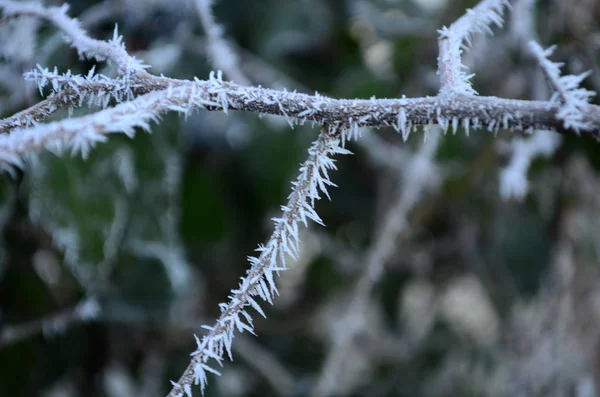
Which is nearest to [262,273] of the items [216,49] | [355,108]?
[355,108]

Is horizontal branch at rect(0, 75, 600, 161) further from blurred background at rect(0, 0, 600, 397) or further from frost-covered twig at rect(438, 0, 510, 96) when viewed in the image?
blurred background at rect(0, 0, 600, 397)

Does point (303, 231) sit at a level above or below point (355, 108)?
below

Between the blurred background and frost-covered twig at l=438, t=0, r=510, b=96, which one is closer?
frost-covered twig at l=438, t=0, r=510, b=96

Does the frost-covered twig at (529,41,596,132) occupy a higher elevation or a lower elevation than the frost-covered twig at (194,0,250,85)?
lower

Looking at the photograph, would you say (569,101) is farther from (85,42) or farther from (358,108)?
(85,42)

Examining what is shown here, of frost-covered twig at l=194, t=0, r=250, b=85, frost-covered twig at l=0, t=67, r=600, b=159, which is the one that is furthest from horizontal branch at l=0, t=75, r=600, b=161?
frost-covered twig at l=194, t=0, r=250, b=85

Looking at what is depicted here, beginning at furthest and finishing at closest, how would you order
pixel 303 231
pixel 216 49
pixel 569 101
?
pixel 303 231 → pixel 216 49 → pixel 569 101

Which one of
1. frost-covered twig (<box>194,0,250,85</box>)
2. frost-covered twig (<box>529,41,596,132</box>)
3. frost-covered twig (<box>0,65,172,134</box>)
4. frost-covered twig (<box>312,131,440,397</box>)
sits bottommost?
frost-covered twig (<box>312,131,440,397</box>)
